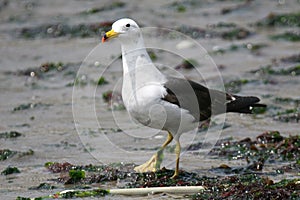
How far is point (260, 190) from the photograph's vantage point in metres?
5.82

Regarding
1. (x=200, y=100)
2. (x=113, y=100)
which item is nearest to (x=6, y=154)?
(x=200, y=100)

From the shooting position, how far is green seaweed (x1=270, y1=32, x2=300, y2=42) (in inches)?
502

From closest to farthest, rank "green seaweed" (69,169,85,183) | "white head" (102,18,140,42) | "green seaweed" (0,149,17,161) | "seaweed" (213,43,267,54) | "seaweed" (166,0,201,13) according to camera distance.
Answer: "green seaweed" (69,169,85,183) → "white head" (102,18,140,42) → "green seaweed" (0,149,17,161) → "seaweed" (213,43,267,54) → "seaweed" (166,0,201,13)

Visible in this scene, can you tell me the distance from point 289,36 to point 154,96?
6817mm

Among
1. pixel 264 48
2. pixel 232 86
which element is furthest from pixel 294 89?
pixel 264 48

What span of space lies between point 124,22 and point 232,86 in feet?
12.5

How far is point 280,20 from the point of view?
13.9 metres

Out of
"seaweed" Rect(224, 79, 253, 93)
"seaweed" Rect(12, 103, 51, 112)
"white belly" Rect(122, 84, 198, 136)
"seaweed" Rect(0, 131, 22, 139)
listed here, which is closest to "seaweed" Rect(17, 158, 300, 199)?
"white belly" Rect(122, 84, 198, 136)

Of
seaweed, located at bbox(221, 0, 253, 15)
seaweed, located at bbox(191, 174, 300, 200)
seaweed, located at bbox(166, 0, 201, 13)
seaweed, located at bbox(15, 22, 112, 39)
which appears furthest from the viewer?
seaweed, located at bbox(166, 0, 201, 13)

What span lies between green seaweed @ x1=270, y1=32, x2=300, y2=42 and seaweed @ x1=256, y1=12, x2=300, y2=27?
0.68m

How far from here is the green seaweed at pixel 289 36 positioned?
12.8m

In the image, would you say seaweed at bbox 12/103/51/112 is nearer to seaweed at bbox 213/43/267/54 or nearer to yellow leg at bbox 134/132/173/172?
yellow leg at bbox 134/132/173/172

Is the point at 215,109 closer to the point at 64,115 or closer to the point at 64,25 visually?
the point at 64,115

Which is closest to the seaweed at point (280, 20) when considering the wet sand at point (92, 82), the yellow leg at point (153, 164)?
the wet sand at point (92, 82)
